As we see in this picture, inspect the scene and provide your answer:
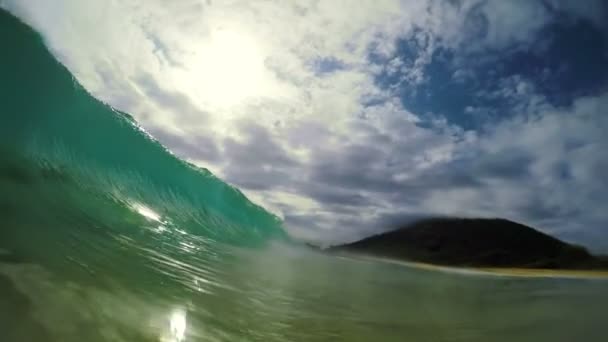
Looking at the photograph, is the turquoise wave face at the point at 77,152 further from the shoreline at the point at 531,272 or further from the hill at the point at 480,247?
the hill at the point at 480,247

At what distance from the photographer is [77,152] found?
8109 millimetres

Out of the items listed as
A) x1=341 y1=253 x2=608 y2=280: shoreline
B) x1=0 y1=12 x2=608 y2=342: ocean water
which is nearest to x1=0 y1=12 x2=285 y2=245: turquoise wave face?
x1=0 y1=12 x2=608 y2=342: ocean water

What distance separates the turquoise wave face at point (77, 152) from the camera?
5.86 m

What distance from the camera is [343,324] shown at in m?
3.73

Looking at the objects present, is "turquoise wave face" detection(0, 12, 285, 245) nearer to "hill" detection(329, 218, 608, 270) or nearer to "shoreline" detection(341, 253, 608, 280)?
"shoreline" detection(341, 253, 608, 280)

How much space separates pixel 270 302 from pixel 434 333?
6.26 feet

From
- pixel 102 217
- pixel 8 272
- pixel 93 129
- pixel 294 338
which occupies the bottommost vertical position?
pixel 294 338

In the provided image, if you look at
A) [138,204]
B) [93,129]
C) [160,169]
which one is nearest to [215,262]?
[138,204]

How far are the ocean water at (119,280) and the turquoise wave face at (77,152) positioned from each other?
0.04 meters

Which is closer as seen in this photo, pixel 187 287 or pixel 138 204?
pixel 187 287

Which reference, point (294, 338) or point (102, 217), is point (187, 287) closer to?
point (294, 338)

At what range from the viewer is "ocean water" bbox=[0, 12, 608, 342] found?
2494 mm

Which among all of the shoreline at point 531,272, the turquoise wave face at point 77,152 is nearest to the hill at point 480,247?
the shoreline at point 531,272

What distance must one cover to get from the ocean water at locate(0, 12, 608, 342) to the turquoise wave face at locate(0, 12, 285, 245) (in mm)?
39
